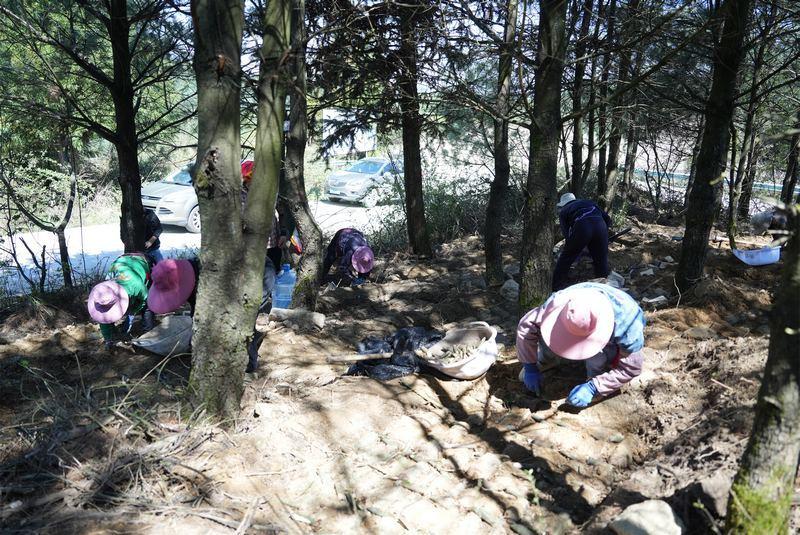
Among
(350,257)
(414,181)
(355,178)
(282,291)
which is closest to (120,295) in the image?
(282,291)

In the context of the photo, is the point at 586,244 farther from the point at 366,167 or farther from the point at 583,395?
the point at 366,167

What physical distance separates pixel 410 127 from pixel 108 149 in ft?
48.3

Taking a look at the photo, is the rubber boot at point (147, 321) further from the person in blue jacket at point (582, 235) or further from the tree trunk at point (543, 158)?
the person in blue jacket at point (582, 235)

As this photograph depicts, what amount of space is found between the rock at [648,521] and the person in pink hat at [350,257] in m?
5.37

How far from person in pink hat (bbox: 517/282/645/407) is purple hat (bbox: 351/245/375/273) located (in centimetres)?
388

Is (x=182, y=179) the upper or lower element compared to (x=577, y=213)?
upper

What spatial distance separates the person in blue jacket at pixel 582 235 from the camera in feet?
19.5

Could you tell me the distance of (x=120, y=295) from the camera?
4793 millimetres

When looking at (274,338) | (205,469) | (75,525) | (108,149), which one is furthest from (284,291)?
(108,149)

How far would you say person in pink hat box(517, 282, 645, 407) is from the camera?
11.8 ft

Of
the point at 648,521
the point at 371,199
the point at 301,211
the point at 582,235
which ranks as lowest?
the point at 648,521

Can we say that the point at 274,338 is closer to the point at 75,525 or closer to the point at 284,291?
the point at 284,291

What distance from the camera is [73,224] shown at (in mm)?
14281

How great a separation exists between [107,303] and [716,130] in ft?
17.1
